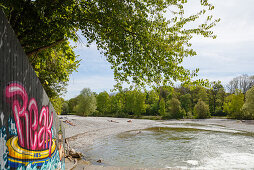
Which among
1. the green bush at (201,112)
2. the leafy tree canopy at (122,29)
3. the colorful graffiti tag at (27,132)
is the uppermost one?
the leafy tree canopy at (122,29)

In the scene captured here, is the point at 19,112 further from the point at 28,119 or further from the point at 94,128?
the point at 94,128

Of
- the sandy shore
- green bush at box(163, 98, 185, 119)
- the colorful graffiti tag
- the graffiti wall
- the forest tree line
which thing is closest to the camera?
the graffiti wall

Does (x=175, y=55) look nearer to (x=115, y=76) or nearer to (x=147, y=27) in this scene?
(x=147, y=27)

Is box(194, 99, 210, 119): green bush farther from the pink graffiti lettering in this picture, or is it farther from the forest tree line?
the pink graffiti lettering

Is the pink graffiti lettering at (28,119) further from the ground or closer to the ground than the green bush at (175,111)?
further from the ground

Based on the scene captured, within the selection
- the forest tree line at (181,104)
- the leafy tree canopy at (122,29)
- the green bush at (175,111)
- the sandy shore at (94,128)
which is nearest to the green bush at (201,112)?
the forest tree line at (181,104)

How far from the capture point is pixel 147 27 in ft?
23.1

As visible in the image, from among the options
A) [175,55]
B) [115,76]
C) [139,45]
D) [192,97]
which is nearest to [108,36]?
[139,45]

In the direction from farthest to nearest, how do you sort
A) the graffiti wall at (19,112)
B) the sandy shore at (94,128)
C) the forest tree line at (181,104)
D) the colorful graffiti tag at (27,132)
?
1. the forest tree line at (181,104)
2. the sandy shore at (94,128)
3. the colorful graffiti tag at (27,132)
4. the graffiti wall at (19,112)

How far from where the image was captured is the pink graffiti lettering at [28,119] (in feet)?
13.7

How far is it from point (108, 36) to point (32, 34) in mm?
2745

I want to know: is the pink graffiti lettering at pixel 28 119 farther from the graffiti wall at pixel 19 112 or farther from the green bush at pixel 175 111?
the green bush at pixel 175 111

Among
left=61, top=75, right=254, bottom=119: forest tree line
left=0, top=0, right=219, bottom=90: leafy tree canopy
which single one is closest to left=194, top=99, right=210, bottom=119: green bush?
left=61, top=75, right=254, bottom=119: forest tree line

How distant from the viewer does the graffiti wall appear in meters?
3.85
